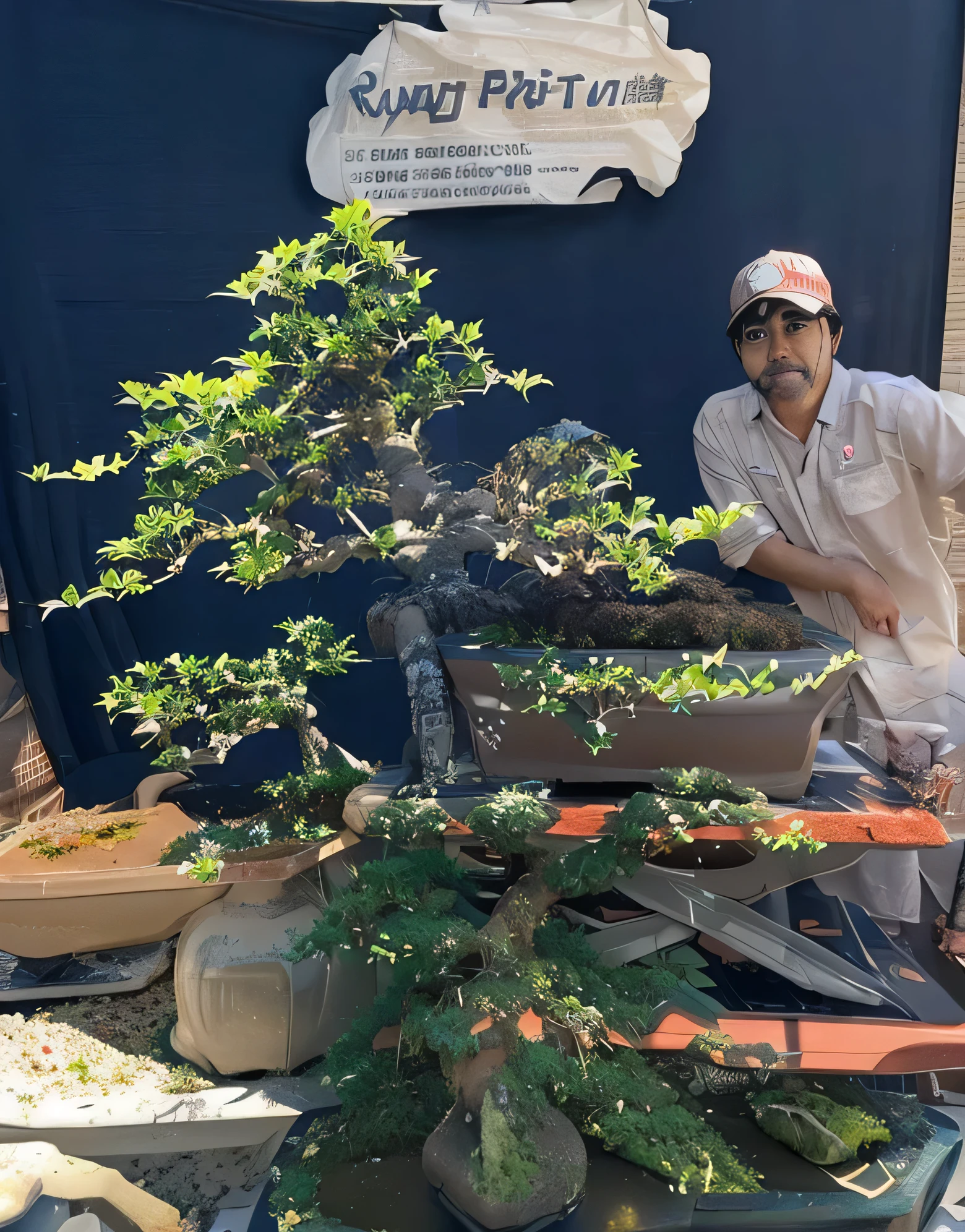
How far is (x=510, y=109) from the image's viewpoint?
5.55 feet

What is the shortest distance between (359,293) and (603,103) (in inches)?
33.5

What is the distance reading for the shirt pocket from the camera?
1.67 meters

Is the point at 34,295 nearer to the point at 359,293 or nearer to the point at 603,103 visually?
the point at 359,293

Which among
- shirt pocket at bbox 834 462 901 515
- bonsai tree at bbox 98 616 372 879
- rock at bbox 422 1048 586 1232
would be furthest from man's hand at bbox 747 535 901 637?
rock at bbox 422 1048 586 1232

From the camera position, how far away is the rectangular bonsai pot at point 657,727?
123cm

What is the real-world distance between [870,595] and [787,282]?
0.65m

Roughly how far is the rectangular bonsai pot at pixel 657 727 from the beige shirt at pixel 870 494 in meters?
0.46

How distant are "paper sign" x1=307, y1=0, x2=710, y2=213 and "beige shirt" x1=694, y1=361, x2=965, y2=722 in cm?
56

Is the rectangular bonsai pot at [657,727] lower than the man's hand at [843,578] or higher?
lower

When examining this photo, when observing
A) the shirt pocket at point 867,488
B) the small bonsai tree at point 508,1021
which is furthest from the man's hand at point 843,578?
the small bonsai tree at point 508,1021

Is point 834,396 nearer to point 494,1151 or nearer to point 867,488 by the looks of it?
point 867,488

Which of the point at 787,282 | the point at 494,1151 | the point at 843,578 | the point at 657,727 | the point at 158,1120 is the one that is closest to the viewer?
the point at 494,1151

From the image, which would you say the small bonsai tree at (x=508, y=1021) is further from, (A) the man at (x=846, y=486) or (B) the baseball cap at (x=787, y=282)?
(B) the baseball cap at (x=787, y=282)

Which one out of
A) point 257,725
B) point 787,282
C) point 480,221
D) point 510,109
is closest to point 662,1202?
point 257,725
